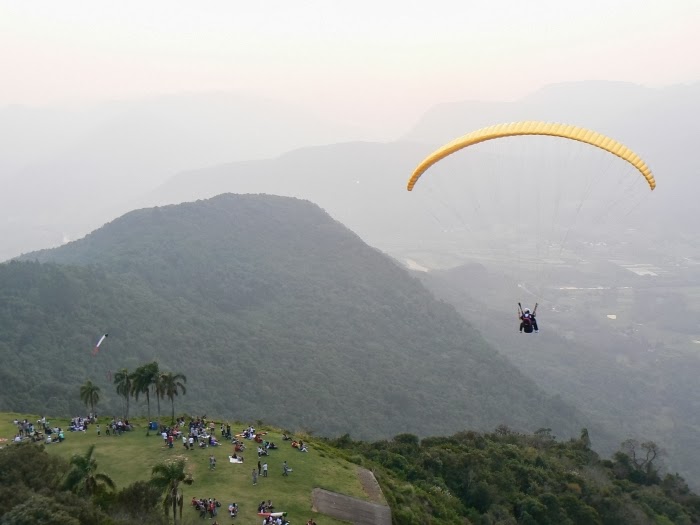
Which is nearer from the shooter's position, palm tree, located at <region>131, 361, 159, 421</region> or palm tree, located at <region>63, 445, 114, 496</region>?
palm tree, located at <region>63, 445, 114, 496</region>

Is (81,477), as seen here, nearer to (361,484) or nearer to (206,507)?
(206,507)

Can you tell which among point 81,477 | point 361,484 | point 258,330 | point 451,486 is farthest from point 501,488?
point 258,330

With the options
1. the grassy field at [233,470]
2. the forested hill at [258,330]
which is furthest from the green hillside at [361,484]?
the forested hill at [258,330]

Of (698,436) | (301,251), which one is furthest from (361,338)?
(698,436)

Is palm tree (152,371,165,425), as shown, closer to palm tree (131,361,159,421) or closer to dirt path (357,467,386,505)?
palm tree (131,361,159,421)

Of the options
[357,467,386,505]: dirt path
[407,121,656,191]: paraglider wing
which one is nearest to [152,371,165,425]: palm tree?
[357,467,386,505]: dirt path

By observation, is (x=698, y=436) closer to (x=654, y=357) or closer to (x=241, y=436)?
(x=654, y=357)
